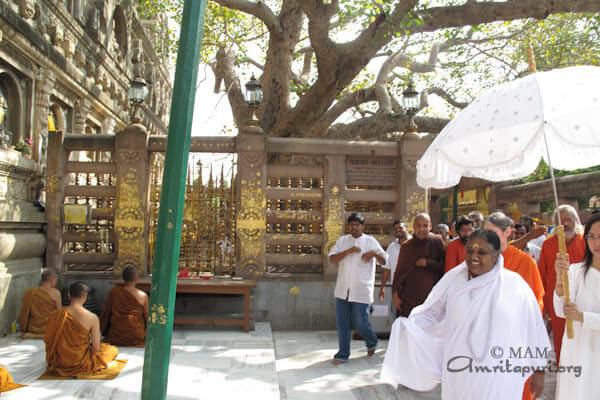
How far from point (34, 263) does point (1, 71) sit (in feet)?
12.3

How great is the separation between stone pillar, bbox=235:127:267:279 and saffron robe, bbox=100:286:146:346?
1791mm

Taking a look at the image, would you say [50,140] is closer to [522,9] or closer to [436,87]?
[522,9]

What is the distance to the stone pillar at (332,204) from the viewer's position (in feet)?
26.8

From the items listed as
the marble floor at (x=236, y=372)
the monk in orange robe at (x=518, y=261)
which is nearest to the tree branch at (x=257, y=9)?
the marble floor at (x=236, y=372)

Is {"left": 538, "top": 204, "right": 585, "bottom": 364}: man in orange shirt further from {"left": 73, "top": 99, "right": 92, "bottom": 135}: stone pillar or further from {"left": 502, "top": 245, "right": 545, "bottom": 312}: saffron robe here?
{"left": 73, "top": 99, "right": 92, "bottom": 135}: stone pillar

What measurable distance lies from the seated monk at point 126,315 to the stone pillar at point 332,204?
2951mm

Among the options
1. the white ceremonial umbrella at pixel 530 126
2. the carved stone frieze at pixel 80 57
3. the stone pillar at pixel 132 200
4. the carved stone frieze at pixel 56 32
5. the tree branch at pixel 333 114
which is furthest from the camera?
the carved stone frieze at pixel 80 57

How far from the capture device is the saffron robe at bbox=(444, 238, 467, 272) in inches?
213

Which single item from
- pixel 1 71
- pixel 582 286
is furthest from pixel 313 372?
pixel 1 71

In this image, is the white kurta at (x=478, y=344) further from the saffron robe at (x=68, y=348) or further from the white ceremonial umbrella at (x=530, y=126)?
the saffron robe at (x=68, y=348)

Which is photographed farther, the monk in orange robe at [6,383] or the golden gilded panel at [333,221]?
the golden gilded panel at [333,221]

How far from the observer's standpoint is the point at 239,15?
14766 mm

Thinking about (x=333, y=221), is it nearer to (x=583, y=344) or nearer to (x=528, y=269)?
(x=528, y=269)

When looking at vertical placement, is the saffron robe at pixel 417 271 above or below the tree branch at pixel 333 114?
below
